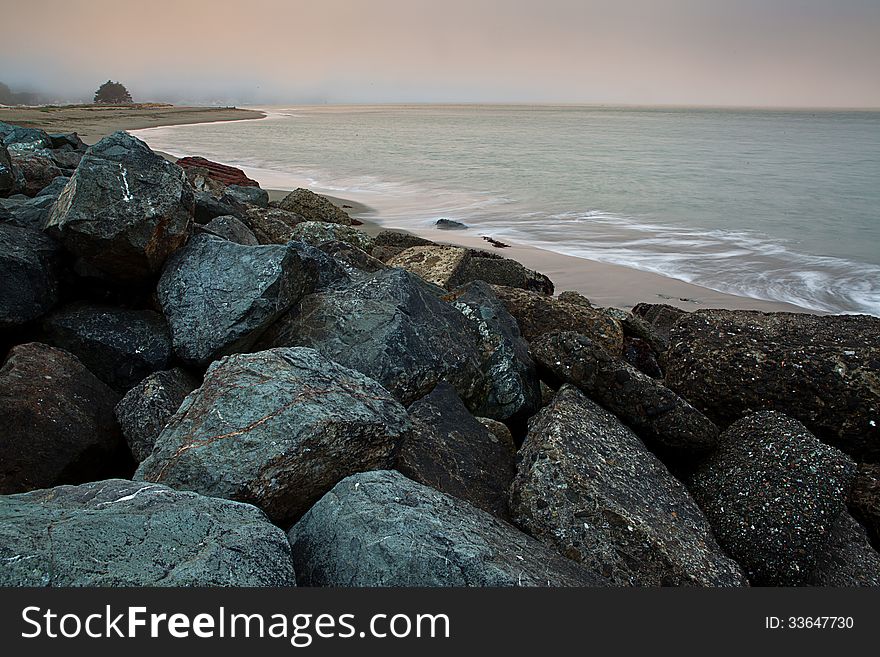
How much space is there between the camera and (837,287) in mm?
9820

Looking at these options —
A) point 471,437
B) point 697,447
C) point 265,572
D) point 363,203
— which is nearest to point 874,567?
point 697,447

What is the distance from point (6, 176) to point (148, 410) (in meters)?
4.27

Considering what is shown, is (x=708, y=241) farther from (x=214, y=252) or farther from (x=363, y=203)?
(x=214, y=252)

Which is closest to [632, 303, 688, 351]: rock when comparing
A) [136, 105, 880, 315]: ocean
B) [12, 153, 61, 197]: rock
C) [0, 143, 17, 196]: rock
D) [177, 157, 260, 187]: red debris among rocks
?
[136, 105, 880, 315]: ocean

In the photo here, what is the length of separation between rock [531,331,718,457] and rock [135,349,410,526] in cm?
127

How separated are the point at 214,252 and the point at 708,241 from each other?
11.4 metres

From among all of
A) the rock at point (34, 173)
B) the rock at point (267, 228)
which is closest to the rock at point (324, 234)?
the rock at point (267, 228)

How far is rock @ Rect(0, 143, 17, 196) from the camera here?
19.2 ft

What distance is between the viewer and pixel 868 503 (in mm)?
3225

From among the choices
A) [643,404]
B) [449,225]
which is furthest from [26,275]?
[449,225]

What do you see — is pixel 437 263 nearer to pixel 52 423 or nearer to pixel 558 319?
pixel 558 319

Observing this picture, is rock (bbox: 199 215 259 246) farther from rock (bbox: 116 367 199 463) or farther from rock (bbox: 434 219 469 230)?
rock (bbox: 434 219 469 230)

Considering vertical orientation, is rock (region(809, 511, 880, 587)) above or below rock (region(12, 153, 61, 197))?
below

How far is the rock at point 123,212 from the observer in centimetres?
A: 357
